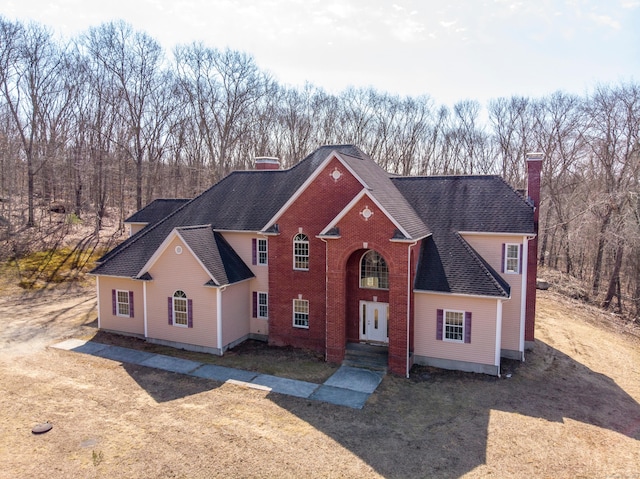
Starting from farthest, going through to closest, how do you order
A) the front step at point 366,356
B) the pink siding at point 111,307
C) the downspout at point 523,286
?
the pink siding at point 111,307, the downspout at point 523,286, the front step at point 366,356

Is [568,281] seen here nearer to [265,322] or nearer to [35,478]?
[265,322]

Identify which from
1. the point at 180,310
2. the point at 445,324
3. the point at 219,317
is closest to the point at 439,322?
the point at 445,324

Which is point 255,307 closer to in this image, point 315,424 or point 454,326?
point 315,424

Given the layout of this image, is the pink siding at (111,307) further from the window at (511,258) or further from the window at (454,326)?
the window at (511,258)

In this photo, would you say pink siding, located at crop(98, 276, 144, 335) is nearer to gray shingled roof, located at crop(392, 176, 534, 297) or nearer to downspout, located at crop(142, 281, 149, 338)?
downspout, located at crop(142, 281, 149, 338)

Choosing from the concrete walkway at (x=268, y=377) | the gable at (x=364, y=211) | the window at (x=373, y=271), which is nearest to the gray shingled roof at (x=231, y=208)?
the concrete walkway at (x=268, y=377)
